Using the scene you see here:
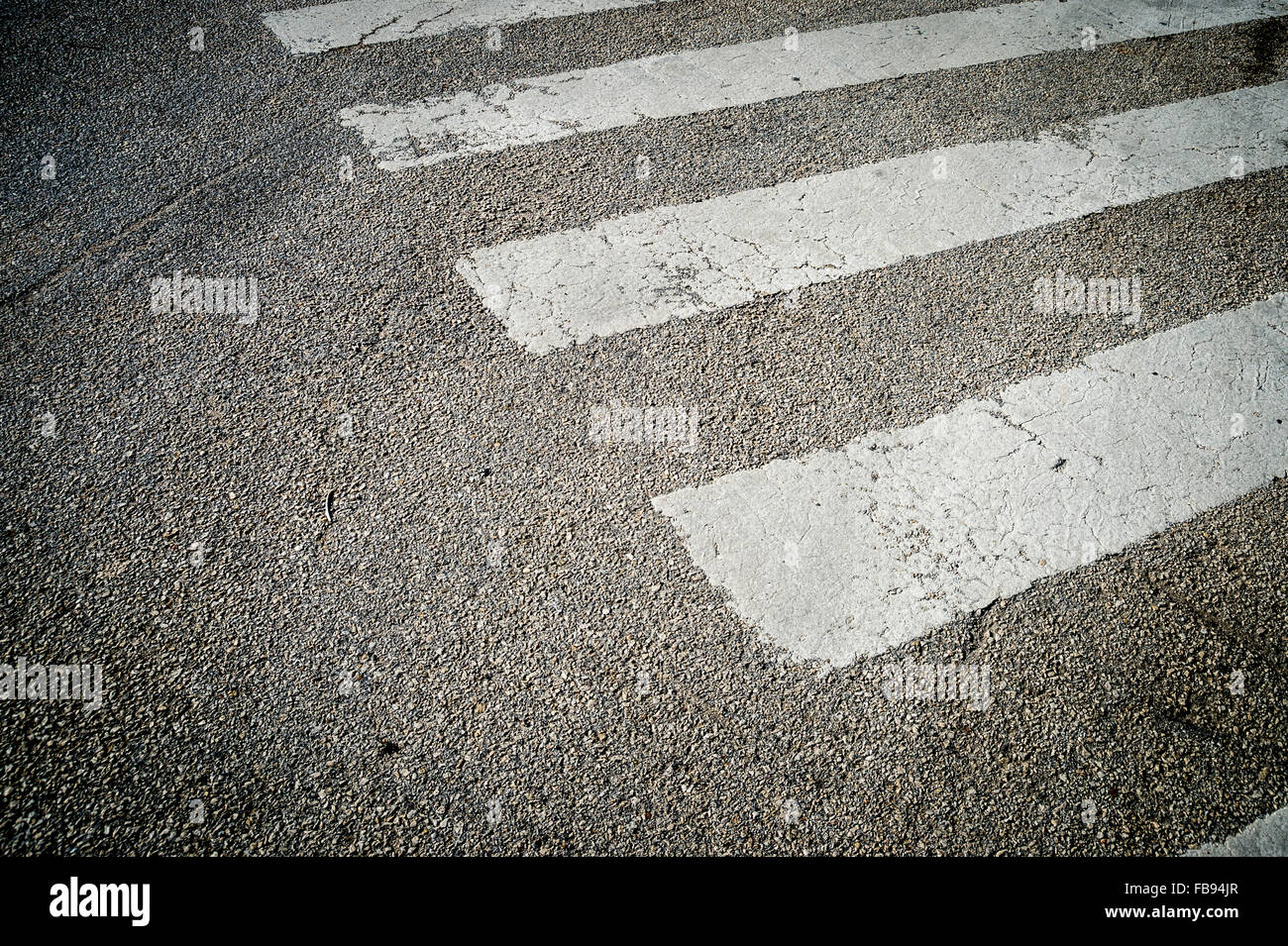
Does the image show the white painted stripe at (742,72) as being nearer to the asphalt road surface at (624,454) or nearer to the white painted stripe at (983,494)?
the asphalt road surface at (624,454)

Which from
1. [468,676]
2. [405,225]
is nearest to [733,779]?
[468,676]

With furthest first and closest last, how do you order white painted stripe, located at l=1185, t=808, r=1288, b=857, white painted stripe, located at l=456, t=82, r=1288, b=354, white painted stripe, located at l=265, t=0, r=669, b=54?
white painted stripe, located at l=265, t=0, r=669, b=54 → white painted stripe, located at l=456, t=82, r=1288, b=354 → white painted stripe, located at l=1185, t=808, r=1288, b=857

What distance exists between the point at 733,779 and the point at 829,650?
1.65 feet

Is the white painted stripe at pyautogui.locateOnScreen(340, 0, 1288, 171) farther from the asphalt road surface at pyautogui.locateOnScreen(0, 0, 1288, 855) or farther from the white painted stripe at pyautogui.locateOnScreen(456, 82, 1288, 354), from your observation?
the white painted stripe at pyautogui.locateOnScreen(456, 82, 1288, 354)

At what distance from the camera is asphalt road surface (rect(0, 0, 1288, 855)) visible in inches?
90.1

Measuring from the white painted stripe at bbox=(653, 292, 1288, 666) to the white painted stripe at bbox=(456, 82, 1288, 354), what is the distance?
93cm

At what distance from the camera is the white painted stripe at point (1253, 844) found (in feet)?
7.29

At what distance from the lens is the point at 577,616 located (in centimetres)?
260

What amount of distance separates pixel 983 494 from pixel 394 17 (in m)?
4.49

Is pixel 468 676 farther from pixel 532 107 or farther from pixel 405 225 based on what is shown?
pixel 532 107

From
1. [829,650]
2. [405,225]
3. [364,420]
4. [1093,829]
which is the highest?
[405,225]

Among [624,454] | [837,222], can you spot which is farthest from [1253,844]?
[837,222]

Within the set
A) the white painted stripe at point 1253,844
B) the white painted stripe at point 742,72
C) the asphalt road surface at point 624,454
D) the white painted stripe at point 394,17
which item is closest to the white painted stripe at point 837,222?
the asphalt road surface at point 624,454

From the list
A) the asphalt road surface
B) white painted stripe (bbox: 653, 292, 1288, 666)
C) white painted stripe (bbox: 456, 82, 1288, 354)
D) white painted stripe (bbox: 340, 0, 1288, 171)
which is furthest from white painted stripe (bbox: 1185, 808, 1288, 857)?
white painted stripe (bbox: 340, 0, 1288, 171)
